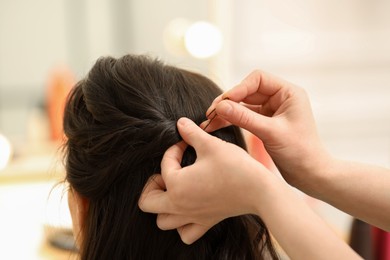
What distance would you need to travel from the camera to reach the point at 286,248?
574 millimetres

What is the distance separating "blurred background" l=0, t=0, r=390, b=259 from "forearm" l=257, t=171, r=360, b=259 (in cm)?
114

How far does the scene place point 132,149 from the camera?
73cm

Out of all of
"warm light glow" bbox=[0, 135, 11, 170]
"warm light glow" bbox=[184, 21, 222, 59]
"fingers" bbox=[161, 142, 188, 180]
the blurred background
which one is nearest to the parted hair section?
"fingers" bbox=[161, 142, 188, 180]

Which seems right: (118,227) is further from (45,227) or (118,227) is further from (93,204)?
(45,227)

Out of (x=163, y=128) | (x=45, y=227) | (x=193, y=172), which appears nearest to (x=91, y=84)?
(x=163, y=128)

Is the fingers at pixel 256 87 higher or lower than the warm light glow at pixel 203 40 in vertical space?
higher

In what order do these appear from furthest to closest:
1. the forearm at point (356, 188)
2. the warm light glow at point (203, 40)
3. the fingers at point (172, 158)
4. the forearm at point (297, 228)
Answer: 1. the warm light glow at point (203, 40)
2. the forearm at point (356, 188)
3. the fingers at point (172, 158)
4. the forearm at point (297, 228)

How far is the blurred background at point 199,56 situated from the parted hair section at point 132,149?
0.86 meters

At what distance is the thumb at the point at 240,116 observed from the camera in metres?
0.67

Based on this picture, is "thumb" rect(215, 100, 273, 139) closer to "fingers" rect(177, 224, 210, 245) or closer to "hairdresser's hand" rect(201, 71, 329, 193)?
"hairdresser's hand" rect(201, 71, 329, 193)

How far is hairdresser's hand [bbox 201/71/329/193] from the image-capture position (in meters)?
0.72

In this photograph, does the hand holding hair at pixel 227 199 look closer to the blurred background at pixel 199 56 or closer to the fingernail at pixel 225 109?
the fingernail at pixel 225 109

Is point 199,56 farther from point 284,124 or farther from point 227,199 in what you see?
point 227,199

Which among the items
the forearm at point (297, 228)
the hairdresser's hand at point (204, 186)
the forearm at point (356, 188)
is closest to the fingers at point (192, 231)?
the hairdresser's hand at point (204, 186)
